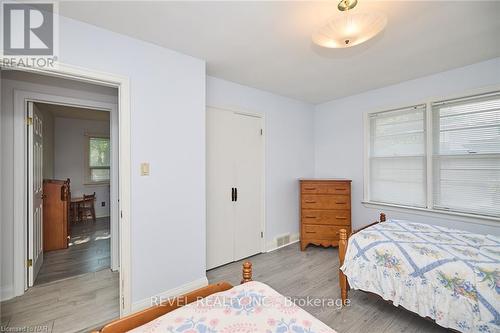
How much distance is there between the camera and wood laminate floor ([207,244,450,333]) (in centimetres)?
178

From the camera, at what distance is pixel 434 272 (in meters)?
1.56

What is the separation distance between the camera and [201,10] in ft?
5.32

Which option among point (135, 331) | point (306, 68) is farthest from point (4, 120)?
point (306, 68)

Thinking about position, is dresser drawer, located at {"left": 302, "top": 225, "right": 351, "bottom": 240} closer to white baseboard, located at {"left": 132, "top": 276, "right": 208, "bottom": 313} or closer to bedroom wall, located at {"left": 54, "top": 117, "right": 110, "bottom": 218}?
white baseboard, located at {"left": 132, "top": 276, "right": 208, "bottom": 313}

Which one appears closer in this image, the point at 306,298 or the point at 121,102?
the point at 121,102

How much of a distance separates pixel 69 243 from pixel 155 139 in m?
3.21

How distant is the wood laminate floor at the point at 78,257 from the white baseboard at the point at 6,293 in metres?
0.28

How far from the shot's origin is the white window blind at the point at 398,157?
294 centimetres

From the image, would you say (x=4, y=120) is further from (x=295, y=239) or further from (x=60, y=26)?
(x=295, y=239)

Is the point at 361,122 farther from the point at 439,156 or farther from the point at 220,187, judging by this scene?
the point at 220,187

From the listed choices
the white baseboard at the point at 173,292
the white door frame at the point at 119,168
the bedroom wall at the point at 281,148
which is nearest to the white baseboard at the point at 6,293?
the white door frame at the point at 119,168

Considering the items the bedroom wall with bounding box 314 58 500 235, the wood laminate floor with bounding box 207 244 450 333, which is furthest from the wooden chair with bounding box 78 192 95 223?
the bedroom wall with bounding box 314 58 500 235

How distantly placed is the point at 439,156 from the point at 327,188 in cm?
146

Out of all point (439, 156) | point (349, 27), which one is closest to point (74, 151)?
point (349, 27)
